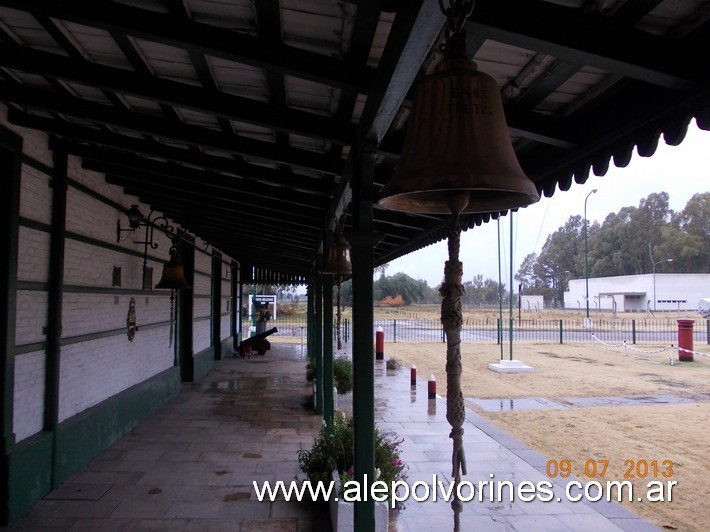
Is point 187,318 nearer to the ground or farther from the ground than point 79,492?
farther from the ground

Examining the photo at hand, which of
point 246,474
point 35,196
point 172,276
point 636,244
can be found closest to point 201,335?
point 172,276

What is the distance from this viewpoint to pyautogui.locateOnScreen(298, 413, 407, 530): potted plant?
3.81 meters

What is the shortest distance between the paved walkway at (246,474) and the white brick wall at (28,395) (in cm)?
75

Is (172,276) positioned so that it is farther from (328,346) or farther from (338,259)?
(338,259)

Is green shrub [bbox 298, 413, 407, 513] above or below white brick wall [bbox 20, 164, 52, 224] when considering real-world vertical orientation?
below

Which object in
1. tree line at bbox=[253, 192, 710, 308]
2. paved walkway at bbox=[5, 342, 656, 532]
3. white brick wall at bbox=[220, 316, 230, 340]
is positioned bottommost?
paved walkway at bbox=[5, 342, 656, 532]

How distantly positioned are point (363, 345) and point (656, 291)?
55350 millimetres

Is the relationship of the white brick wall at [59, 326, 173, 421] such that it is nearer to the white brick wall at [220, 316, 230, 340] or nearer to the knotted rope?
the knotted rope

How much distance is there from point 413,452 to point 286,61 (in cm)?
547

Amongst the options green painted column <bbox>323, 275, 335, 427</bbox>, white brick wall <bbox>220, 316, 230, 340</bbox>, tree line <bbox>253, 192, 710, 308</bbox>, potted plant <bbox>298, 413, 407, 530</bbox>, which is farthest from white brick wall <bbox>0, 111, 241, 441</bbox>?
tree line <bbox>253, 192, 710, 308</bbox>

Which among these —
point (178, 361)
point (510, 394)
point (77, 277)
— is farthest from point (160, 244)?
point (510, 394)

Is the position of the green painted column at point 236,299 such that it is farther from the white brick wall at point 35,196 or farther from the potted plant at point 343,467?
the potted plant at point 343,467

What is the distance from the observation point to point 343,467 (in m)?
4.65

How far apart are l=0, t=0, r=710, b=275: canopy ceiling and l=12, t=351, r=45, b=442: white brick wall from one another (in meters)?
2.13
